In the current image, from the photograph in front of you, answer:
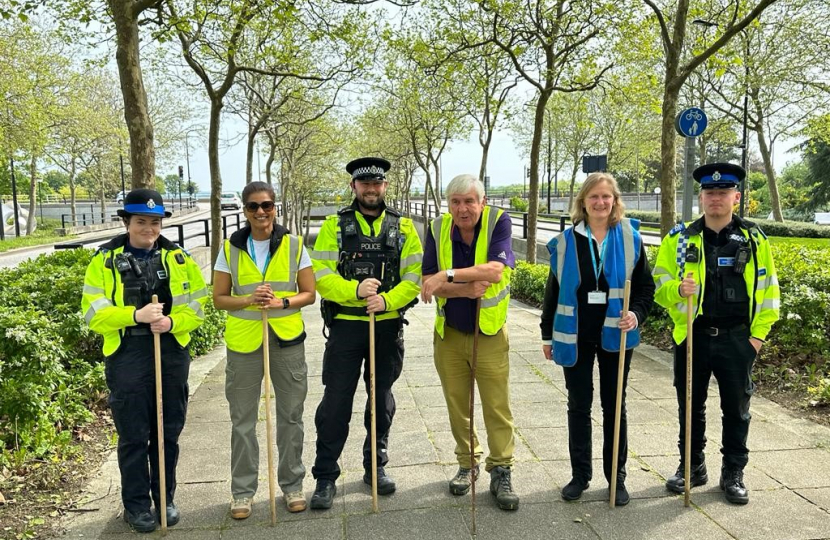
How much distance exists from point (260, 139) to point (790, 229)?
21352 mm

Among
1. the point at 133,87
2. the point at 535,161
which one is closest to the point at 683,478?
the point at 133,87

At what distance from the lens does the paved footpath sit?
332 centimetres

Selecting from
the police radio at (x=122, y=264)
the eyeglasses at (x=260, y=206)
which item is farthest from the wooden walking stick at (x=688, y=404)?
the police radio at (x=122, y=264)

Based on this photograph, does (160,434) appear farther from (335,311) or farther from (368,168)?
(368,168)

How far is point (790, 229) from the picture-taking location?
19484 mm

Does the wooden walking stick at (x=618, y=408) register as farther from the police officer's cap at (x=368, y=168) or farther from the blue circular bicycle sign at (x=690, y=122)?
the blue circular bicycle sign at (x=690, y=122)

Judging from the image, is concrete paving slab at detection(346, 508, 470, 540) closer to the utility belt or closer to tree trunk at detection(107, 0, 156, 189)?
the utility belt

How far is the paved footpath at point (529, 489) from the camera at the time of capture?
131 inches

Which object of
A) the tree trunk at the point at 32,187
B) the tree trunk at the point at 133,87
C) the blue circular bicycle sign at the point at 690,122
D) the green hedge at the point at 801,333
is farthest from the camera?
the tree trunk at the point at 32,187

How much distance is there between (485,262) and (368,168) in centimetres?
89

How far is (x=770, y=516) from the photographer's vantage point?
3.39 metres

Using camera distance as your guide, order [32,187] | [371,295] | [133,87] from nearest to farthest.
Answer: [371,295]
[133,87]
[32,187]

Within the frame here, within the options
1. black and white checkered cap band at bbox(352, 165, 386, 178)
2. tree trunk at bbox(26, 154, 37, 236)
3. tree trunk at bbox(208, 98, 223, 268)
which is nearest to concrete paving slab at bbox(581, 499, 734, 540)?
black and white checkered cap band at bbox(352, 165, 386, 178)

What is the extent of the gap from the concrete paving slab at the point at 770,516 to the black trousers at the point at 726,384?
235mm
